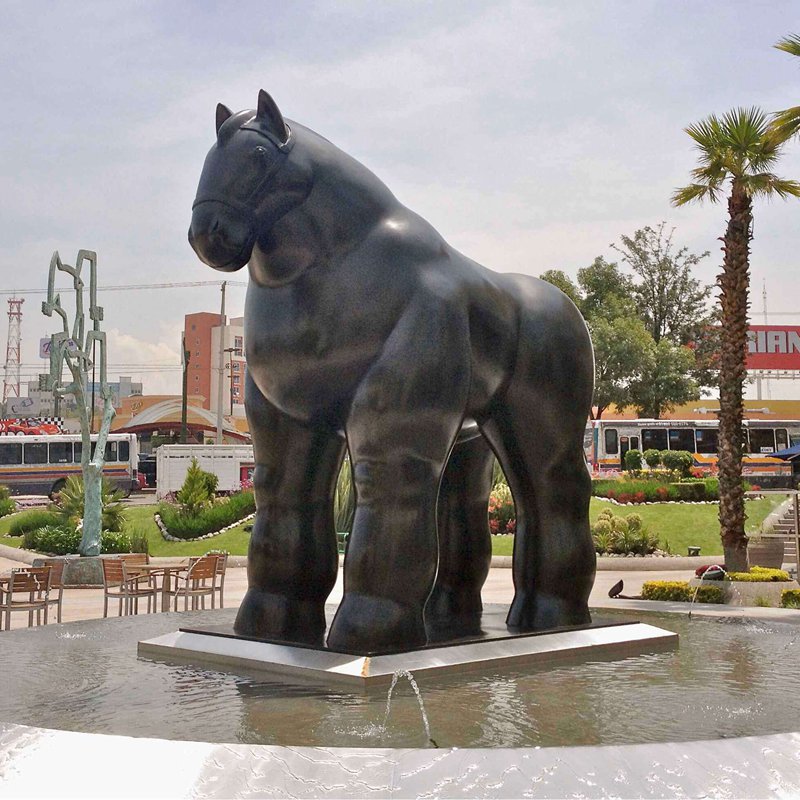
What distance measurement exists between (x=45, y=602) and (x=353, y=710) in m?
7.81

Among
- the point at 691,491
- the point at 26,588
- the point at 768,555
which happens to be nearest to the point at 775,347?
the point at 691,491

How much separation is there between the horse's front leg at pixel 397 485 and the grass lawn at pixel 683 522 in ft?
53.4

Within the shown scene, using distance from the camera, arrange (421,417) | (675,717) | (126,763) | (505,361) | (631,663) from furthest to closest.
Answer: (505,361), (631,663), (421,417), (675,717), (126,763)

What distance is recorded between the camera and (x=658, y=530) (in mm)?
24969

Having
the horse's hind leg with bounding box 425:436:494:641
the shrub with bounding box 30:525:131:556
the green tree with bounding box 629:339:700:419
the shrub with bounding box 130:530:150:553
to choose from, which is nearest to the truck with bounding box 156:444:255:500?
the shrub with bounding box 30:525:131:556

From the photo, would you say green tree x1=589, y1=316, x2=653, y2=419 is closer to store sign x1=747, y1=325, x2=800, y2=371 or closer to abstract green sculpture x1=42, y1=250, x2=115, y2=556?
store sign x1=747, y1=325, x2=800, y2=371

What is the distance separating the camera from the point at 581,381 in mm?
6363

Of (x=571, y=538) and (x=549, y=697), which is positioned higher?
(x=571, y=538)

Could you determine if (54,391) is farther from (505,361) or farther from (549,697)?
(549,697)

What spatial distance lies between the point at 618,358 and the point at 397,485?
→ 41.8 m

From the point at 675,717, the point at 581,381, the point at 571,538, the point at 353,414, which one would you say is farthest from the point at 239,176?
the point at 675,717

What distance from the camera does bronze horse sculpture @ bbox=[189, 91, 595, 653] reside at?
202 inches

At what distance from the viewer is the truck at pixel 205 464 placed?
115 ft

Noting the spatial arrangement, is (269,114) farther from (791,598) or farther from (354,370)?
(791,598)
